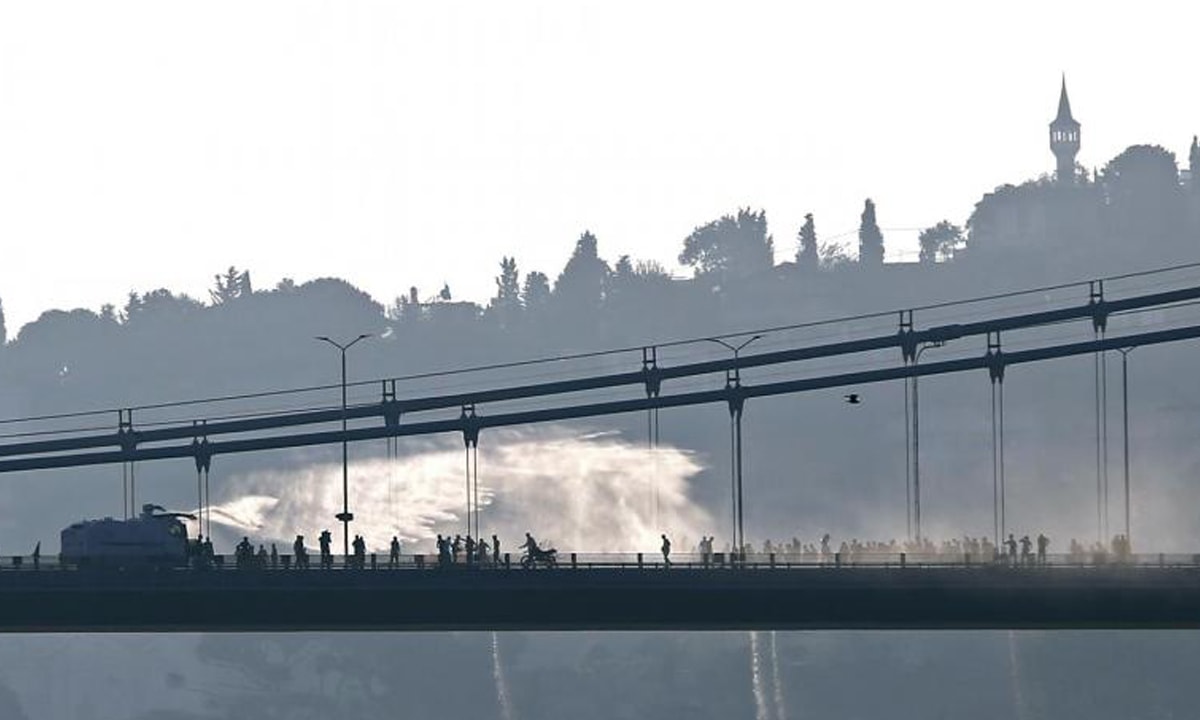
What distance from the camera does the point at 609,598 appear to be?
115 metres

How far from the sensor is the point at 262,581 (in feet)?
382

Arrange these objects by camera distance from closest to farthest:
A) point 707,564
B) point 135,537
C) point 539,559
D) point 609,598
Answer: point 609,598 < point 707,564 < point 539,559 < point 135,537

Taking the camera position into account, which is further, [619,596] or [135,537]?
[135,537]

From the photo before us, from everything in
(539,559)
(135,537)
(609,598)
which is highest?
(135,537)

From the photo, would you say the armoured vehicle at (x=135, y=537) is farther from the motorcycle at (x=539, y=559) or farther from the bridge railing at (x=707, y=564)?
the motorcycle at (x=539, y=559)

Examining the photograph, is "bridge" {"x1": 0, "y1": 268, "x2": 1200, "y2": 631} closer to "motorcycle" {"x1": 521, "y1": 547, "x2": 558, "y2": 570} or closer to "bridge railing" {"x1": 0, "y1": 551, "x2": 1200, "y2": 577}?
"bridge railing" {"x1": 0, "y1": 551, "x2": 1200, "y2": 577}

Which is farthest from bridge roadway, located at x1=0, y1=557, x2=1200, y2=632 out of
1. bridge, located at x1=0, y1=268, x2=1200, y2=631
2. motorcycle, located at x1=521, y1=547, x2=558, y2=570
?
motorcycle, located at x1=521, y1=547, x2=558, y2=570

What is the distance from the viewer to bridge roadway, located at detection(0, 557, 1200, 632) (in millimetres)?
111375

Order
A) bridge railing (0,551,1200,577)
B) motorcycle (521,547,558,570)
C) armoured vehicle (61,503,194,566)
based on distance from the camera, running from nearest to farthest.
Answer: bridge railing (0,551,1200,577)
motorcycle (521,547,558,570)
armoured vehicle (61,503,194,566)

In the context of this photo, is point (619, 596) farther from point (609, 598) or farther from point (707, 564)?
point (707, 564)

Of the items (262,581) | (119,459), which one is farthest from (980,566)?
(119,459)

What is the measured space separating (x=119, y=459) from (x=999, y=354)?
136ft

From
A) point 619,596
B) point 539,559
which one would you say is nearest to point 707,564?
point 619,596

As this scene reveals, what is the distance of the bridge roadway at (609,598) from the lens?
11138 cm
